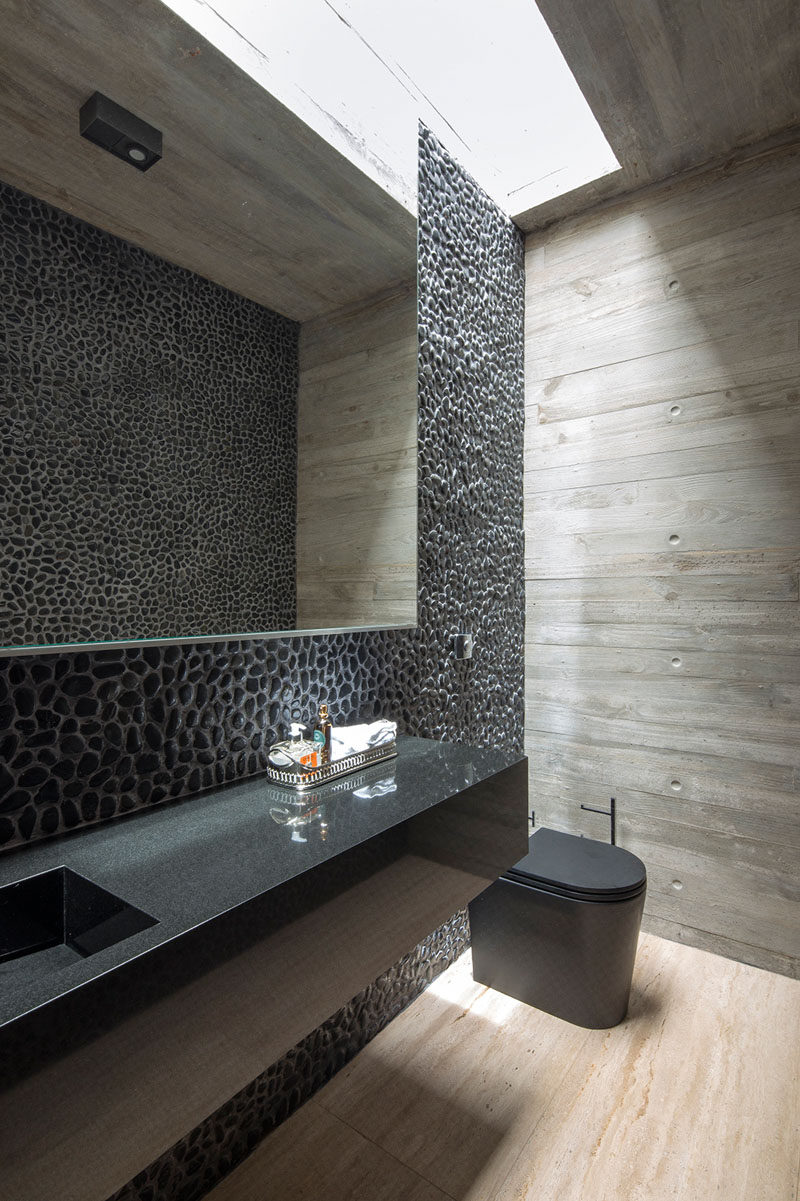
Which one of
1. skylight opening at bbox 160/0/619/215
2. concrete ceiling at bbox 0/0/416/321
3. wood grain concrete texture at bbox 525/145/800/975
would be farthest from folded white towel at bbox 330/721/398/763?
skylight opening at bbox 160/0/619/215

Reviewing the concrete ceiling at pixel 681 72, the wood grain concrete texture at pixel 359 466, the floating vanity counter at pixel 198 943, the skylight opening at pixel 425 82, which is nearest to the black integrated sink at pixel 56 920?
the floating vanity counter at pixel 198 943

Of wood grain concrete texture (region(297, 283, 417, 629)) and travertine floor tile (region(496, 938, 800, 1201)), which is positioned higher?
wood grain concrete texture (region(297, 283, 417, 629))

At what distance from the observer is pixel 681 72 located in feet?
6.32

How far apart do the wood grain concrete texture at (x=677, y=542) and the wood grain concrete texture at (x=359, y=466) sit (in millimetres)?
858

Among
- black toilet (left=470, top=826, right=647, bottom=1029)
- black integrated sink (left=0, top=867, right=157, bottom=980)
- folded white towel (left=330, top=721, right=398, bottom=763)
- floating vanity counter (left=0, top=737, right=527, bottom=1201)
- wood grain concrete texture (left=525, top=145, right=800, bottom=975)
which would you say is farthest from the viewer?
wood grain concrete texture (left=525, top=145, right=800, bottom=975)

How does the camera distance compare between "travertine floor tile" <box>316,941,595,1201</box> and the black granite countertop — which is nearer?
the black granite countertop

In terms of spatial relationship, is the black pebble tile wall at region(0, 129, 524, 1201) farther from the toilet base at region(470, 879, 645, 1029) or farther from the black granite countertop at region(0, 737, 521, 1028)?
the toilet base at region(470, 879, 645, 1029)

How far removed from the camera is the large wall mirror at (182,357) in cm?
111

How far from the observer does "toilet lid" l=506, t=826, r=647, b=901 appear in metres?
1.89

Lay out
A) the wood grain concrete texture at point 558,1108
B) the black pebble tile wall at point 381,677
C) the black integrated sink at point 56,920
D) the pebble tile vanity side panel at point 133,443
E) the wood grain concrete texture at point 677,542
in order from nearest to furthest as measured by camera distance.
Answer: the black integrated sink at point 56,920 < the pebble tile vanity side panel at point 133,443 < the black pebble tile wall at point 381,677 < the wood grain concrete texture at point 558,1108 < the wood grain concrete texture at point 677,542

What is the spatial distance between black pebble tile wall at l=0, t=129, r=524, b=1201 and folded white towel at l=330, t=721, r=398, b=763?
0.14 m

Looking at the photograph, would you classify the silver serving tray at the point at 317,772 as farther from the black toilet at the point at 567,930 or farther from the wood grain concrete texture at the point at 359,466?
the black toilet at the point at 567,930

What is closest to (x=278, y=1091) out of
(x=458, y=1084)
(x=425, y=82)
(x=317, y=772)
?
(x=458, y=1084)

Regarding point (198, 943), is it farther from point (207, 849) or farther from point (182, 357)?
point (182, 357)
